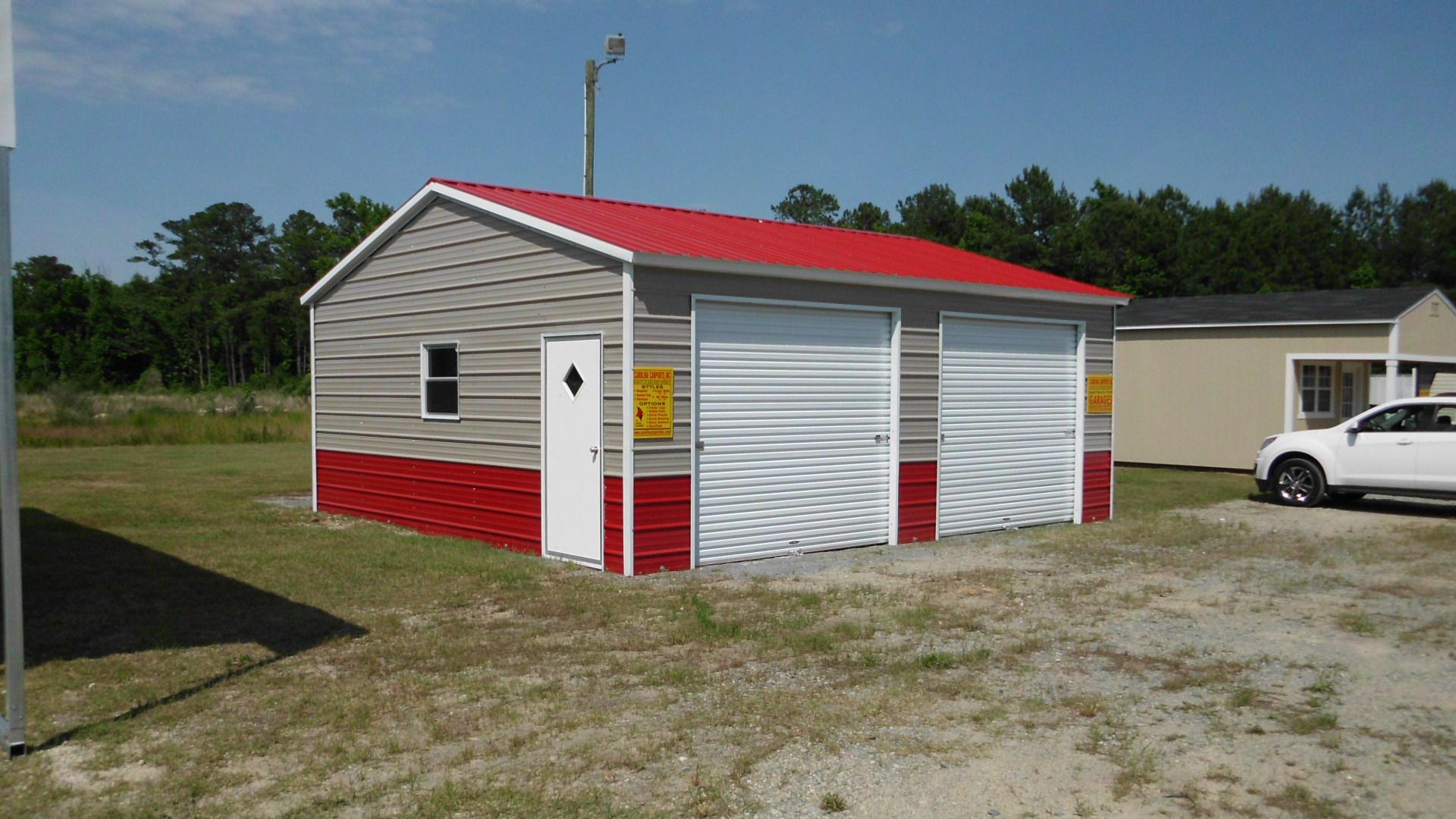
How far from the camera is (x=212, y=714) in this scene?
5.75 meters

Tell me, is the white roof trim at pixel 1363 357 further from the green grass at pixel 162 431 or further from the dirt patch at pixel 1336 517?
the green grass at pixel 162 431

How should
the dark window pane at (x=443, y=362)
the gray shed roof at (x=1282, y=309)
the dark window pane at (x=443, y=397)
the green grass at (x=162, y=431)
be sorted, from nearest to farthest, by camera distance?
the dark window pane at (x=443, y=397) → the dark window pane at (x=443, y=362) → the gray shed roof at (x=1282, y=309) → the green grass at (x=162, y=431)

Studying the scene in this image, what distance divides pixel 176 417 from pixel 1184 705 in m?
30.7

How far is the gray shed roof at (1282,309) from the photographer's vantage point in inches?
782

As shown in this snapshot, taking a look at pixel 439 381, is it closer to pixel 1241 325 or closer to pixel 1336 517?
pixel 1336 517

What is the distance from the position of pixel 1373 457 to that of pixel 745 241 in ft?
29.8

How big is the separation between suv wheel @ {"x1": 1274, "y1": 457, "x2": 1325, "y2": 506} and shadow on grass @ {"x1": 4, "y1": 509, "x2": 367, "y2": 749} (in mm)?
13160

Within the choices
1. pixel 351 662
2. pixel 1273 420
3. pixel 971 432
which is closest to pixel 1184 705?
pixel 351 662

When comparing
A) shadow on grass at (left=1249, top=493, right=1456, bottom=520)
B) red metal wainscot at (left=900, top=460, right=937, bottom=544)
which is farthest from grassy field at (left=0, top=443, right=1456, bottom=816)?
shadow on grass at (left=1249, top=493, right=1456, bottom=520)

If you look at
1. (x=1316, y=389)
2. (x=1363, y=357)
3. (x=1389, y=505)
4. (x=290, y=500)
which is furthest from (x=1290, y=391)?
(x=290, y=500)

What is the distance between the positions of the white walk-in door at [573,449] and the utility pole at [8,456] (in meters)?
5.33

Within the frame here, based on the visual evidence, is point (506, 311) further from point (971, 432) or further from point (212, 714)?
point (212, 714)

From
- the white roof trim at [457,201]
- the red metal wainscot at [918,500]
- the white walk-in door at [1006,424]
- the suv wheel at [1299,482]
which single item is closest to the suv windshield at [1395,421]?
the suv wheel at [1299,482]

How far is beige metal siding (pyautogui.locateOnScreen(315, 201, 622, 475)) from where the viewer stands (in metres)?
10.3
